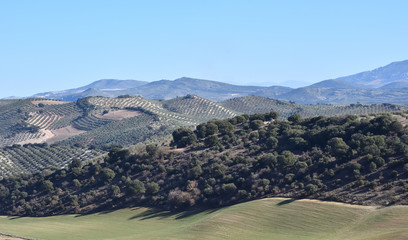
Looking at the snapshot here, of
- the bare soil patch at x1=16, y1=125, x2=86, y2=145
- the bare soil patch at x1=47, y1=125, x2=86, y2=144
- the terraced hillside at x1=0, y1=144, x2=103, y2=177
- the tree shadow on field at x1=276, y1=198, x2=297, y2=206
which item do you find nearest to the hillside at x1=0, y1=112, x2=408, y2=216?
the tree shadow on field at x1=276, y1=198, x2=297, y2=206

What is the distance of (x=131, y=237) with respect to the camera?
48938 mm

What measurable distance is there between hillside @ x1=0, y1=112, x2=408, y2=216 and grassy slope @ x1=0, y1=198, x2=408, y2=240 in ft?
8.51

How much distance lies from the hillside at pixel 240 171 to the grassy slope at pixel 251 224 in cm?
259

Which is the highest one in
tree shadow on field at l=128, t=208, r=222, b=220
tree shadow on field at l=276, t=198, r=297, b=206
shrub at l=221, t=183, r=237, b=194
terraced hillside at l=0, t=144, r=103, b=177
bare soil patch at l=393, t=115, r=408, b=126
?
bare soil patch at l=393, t=115, r=408, b=126

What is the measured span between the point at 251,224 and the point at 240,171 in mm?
15193

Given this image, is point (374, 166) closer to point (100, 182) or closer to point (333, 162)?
point (333, 162)

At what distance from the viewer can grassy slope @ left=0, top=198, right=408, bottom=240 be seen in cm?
4291

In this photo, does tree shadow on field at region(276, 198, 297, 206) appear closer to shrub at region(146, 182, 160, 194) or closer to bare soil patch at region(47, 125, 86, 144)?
shrub at region(146, 182, 160, 194)

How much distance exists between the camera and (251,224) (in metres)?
48.0

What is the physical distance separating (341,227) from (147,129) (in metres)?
122

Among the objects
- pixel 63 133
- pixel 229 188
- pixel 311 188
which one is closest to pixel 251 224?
pixel 311 188

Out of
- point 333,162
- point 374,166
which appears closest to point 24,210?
point 333,162

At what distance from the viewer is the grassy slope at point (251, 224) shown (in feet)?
141

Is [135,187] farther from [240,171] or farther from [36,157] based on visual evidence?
[36,157]
